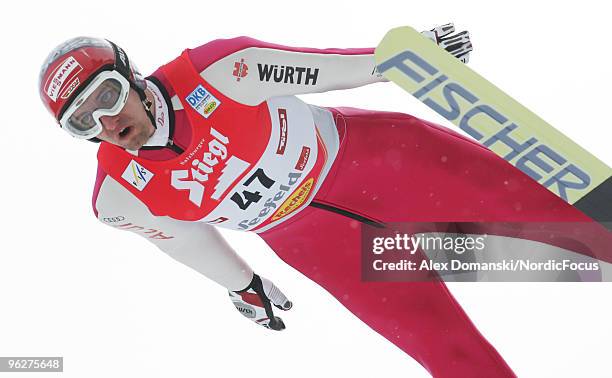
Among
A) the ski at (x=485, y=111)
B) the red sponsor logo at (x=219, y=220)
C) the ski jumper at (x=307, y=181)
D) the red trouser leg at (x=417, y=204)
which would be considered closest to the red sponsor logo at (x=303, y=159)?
the ski jumper at (x=307, y=181)

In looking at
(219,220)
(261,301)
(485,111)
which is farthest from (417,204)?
(485,111)

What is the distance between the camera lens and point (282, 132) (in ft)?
10.5

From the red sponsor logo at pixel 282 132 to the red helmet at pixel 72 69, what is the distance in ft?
1.80

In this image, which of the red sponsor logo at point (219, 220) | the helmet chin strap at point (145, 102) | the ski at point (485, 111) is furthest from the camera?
the red sponsor logo at point (219, 220)

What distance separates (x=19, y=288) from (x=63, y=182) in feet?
2.19

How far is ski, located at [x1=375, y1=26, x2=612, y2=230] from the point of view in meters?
2.49

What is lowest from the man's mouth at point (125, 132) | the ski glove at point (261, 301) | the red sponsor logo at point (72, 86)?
the ski glove at point (261, 301)

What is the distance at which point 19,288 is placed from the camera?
4.79m

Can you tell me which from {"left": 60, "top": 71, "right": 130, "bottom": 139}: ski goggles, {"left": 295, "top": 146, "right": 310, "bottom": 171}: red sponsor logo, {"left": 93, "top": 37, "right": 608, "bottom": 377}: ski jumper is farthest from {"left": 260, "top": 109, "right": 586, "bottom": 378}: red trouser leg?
{"left": 60, "top": 71, "right": 130, "bottom": 139}: ski goggles

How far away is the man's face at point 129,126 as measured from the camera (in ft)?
9.63

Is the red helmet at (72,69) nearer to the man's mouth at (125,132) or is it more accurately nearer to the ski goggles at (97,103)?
the ski goggles at (97,103)

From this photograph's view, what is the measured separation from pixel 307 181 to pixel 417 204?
47 cm

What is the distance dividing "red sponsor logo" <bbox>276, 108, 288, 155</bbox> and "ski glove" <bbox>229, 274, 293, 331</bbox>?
0.88 meters

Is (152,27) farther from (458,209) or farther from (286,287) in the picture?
(458,209)
